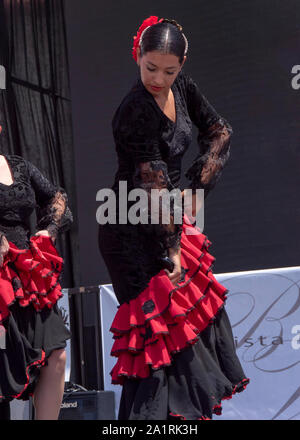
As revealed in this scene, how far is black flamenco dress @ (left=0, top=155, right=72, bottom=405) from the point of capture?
301 cm

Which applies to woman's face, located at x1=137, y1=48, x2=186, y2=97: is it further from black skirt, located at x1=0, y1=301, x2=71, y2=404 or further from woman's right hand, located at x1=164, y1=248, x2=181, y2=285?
black skirt, located at x1=0, y1=301, x2=71, y2=404

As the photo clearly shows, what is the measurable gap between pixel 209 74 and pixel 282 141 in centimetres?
83

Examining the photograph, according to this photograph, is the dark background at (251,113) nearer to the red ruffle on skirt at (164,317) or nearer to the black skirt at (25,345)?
the black skirt at (25,345)

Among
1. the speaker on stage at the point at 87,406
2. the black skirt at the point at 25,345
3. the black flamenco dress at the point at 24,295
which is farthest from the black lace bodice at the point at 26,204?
the speaker on stage at the point at 87,406

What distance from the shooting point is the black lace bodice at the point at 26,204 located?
10.4ft

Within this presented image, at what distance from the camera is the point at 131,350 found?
7.55 ft

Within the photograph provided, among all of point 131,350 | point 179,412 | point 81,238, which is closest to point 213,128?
point 131,350

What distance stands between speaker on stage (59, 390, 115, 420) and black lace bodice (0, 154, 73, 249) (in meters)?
1.44

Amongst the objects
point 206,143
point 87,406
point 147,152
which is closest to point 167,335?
point 147,152

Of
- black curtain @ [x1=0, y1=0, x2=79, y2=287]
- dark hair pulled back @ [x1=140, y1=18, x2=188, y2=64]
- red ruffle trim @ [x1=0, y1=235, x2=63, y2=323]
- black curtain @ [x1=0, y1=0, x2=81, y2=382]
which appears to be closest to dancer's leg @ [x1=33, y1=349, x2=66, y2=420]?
red ruffle trim @ [x1=0, y1=235, x2=63, y2=323]

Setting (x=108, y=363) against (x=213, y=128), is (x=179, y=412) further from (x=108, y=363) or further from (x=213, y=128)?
(x=108, y=363)

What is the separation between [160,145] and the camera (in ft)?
7.87

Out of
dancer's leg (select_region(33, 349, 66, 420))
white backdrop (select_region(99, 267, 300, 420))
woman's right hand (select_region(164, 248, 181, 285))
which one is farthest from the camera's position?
white backdrop (select_region(99, 267, 300, 420))

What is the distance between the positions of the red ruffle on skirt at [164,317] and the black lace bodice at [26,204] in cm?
96
